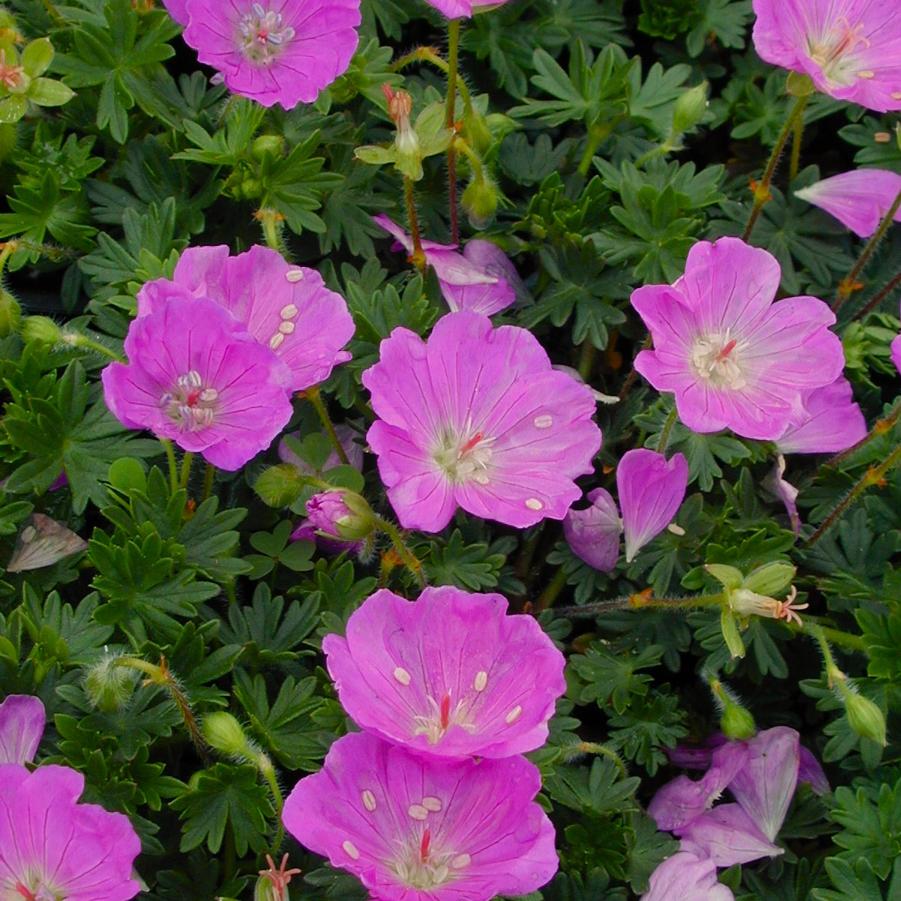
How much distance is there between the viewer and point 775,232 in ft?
8.68

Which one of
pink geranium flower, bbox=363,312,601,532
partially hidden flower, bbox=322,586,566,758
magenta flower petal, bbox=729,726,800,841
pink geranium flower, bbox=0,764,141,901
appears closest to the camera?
pink geranium flower, bbox=0,764,141,901

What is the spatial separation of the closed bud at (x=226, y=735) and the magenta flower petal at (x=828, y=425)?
114 cm

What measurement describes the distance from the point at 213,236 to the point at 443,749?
47.4 inches

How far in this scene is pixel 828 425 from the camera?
2361mm

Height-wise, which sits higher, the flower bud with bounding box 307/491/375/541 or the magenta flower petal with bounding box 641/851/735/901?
the flower bud with bounding box 307/491/375/541

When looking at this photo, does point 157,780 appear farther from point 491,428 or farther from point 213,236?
point 213,236

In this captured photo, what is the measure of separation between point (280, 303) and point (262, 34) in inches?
22.7

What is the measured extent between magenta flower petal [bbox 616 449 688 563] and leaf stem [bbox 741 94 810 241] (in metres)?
0.61

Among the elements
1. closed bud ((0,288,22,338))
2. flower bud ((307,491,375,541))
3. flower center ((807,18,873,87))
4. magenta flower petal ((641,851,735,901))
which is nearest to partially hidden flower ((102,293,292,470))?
flower bud ((307,491,375,541))

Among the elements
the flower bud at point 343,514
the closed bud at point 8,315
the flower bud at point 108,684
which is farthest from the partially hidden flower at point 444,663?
the closed bud at point 8,315

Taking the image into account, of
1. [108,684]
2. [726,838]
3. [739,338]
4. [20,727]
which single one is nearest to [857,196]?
[739,338]

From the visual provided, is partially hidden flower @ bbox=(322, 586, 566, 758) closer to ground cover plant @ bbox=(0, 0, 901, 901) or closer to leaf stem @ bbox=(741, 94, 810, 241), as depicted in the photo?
ground cover plant @ bbox=(0, 0, 901, 901)

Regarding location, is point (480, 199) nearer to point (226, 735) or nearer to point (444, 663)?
point (444, 663)

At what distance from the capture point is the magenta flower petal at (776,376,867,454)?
235 centimetres
